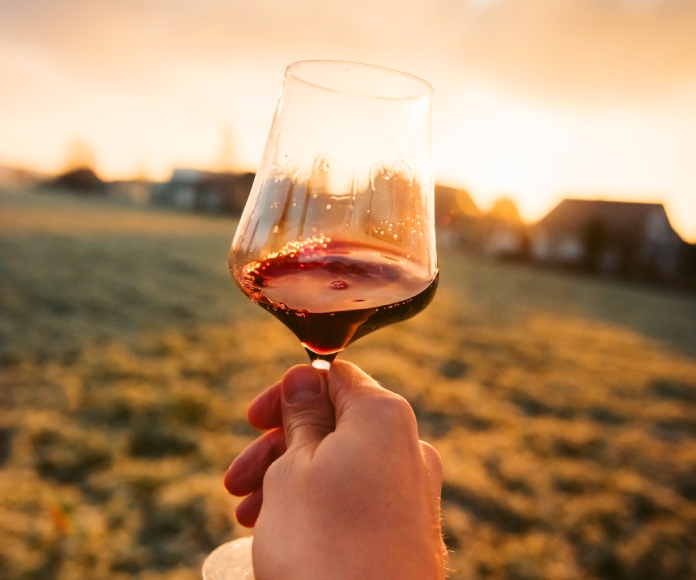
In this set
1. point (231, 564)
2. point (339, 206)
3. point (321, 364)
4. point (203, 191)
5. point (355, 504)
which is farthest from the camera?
point (203, 191)

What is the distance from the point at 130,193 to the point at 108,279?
6298 centimetres

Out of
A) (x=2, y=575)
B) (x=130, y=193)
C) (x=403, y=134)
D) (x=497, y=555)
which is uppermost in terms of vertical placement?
(x=403, y=134)

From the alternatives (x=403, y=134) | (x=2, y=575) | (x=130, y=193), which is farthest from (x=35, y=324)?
(x=130, y=193)

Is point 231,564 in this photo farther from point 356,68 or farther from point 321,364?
point 356,68

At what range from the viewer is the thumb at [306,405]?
52.7 inches

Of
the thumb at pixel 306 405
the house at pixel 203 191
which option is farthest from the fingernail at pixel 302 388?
the house at pixel 203 191

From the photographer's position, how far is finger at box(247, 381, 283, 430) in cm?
176

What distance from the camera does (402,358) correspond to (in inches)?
242

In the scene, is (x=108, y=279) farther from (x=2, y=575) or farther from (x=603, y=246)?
(x=603, y=246)

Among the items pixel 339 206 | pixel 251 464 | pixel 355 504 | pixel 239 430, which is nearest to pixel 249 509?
pixel 251 464

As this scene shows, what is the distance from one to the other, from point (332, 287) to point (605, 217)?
38.1 m

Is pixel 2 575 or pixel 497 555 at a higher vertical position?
pixel 2 575

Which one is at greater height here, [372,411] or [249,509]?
[372,411]

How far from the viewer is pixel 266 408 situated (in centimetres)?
178
